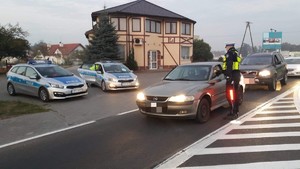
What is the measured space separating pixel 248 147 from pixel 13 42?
112 ft

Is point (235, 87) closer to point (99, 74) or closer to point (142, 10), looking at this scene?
point (99, 74)

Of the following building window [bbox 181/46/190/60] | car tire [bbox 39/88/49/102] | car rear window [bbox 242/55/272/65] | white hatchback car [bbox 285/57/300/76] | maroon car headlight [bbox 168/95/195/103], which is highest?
building window [bbox 181/46/190/60]

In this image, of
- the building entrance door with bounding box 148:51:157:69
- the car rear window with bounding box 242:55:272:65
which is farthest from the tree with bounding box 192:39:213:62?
the car rear window with bounding box 242:55:272:65

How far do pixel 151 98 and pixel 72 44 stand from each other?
106 m

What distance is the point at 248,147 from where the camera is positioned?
5.78m

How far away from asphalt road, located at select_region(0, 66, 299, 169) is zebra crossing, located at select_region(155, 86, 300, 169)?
0.30m

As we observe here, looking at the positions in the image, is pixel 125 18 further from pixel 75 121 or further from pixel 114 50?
pixel 75 121

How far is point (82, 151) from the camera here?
5891mm

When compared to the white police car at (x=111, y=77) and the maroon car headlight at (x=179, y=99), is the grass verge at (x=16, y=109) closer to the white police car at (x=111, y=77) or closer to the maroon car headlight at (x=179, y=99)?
the white police car at (x=111, y=77)

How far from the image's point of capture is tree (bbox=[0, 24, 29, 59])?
34188 mm

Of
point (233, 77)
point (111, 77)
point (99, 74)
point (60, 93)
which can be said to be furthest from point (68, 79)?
point (233, 77)

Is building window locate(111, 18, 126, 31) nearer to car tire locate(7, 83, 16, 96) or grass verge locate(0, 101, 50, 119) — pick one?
car tire locate(7, 83, 16, 96)

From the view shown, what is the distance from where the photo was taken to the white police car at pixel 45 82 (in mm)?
12523

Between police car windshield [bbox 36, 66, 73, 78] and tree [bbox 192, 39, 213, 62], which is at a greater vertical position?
tree [bbox 192, 39, 213, 62]
